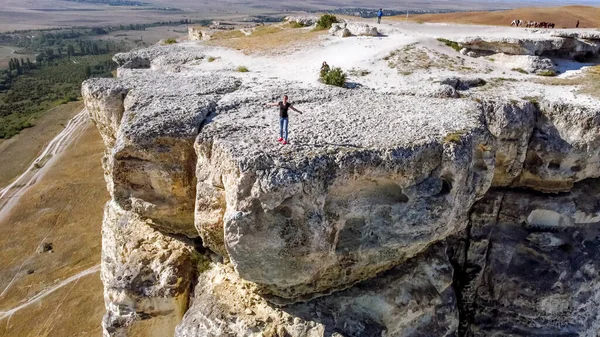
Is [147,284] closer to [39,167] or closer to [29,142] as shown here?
[39,167]

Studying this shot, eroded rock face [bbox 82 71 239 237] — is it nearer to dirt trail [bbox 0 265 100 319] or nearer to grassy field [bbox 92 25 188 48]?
dirt trail [bbox 0 265 100 319]

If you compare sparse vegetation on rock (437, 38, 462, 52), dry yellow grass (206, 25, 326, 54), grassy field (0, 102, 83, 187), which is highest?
sparse vegetation on rock (437, 38, 462, 52)

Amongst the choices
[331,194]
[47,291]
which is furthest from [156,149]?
[47,291]

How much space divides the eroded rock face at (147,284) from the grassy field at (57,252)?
849 centimetres

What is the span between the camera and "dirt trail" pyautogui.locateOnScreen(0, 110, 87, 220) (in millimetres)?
39688

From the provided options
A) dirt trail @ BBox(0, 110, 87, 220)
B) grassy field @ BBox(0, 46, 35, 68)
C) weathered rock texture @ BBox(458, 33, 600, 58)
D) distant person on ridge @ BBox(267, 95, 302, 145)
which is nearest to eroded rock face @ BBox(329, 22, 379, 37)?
weathered rock texture @ BBox(458, 33, 600, 58)

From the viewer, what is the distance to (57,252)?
101 feet

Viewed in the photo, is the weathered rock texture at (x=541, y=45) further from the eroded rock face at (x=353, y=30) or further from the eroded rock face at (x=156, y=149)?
the eroded rock face at (x=156, y=149)

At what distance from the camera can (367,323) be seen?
1418 cm

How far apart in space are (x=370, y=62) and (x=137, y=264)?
15008 mm

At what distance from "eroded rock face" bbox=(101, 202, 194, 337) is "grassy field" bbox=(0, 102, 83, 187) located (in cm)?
3430

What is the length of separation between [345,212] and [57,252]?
83.3ft

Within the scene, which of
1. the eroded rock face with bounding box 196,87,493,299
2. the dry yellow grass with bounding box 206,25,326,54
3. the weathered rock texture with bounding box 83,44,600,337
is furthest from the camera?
the dry yellow grass with bounding box 206,25,326,54

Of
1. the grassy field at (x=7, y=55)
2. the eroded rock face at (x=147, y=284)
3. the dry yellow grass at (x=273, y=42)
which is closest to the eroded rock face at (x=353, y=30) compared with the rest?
the dry yellow grass at (x=273, y=42)
